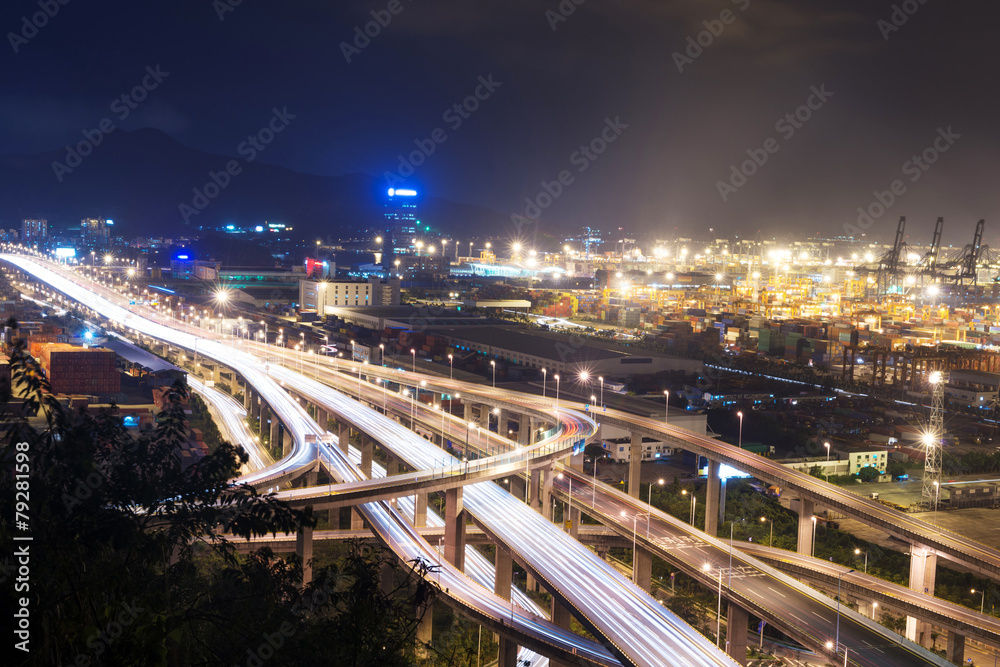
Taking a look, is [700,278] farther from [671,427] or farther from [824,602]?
[824,602]

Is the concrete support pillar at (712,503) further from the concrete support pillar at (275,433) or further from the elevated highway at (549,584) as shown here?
the concrete support pillar at (275,433)

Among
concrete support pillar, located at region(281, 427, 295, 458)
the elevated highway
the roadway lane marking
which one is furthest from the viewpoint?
concrete support pillar, located at region(281, 427, 295, 458)

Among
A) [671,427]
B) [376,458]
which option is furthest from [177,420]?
[376,458]

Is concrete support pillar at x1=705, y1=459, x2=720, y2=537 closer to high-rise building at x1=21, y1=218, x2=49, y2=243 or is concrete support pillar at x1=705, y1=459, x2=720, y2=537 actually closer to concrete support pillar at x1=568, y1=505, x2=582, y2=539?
concrete support pillar at x1=568, y1=505, x2=582, y2=539

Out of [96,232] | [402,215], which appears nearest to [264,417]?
[402,215]

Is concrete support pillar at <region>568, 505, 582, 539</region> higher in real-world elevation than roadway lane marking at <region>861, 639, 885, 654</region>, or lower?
lower

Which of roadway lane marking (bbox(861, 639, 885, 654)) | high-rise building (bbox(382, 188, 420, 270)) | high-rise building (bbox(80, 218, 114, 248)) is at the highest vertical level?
high-rise building (bbox(382, 188, 420, 270))

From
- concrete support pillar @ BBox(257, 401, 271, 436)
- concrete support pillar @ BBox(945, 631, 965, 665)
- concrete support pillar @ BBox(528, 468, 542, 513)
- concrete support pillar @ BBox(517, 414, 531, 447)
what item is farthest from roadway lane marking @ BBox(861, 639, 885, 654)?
concrete support pillar @ BBox(257, 401, 271, 436)
